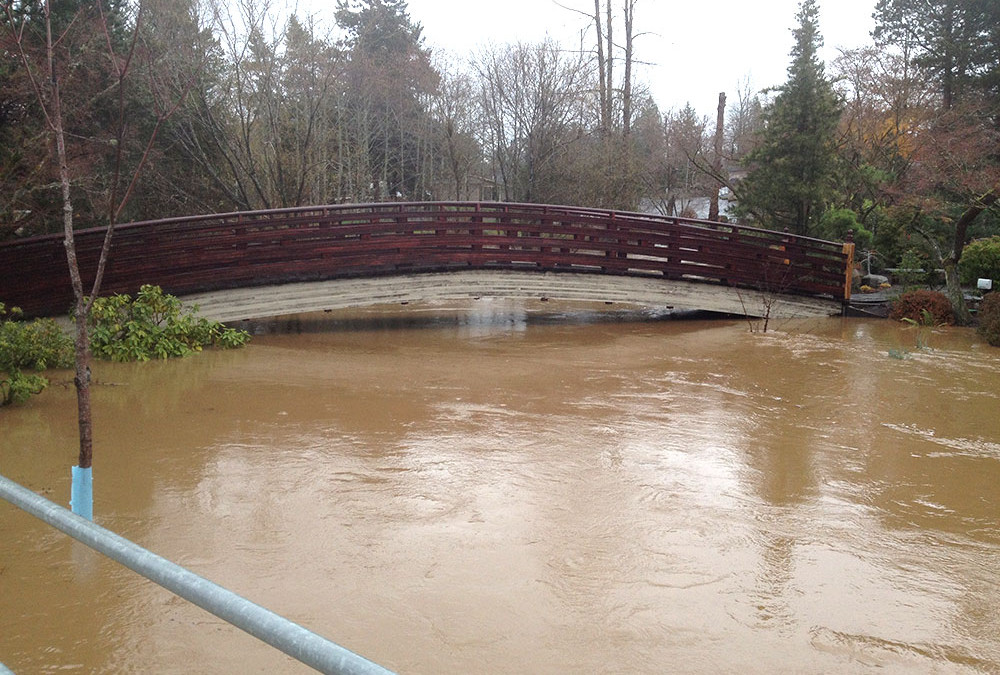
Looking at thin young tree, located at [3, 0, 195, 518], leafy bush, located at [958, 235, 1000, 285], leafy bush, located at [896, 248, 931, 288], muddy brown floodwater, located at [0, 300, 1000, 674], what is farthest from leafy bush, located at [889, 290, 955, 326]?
thin young tree, located at [3, 0, 195, 518]

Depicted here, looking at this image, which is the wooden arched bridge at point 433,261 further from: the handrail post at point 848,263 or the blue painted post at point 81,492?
the blue painted post at point 81,492

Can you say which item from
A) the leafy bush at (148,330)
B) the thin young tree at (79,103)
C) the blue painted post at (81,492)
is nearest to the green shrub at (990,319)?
the leafy bush at (148,330)

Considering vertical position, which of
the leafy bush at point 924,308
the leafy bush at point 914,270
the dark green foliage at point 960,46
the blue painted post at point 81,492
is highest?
the dark green foliage at point 960,46

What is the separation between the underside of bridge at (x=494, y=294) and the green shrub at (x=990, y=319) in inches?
112

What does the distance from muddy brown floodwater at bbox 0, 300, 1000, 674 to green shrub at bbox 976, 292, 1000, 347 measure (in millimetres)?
2635

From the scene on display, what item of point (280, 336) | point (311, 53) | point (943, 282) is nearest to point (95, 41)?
point (311, 53)

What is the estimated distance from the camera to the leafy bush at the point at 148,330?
982cm

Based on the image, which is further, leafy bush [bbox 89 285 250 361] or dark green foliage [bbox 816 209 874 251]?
dark green foliage [bbox 816 209 874 251]

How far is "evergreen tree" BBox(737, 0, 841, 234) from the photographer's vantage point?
58.4 feet

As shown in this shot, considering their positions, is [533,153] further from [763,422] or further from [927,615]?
[927,615]

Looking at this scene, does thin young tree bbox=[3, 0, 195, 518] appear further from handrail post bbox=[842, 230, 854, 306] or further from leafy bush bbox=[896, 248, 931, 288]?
leafy bush bbox=[896, 248, 931, 288]

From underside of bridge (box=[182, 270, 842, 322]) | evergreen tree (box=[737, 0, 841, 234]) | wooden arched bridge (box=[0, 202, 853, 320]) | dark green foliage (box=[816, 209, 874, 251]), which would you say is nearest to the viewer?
wooden arched bridge (box=[0, 202, 853, 320])

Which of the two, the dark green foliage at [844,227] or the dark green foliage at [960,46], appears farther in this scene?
the dark green foliage at [960,46]

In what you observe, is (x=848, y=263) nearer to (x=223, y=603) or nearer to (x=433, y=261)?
(x=433, y=261)
